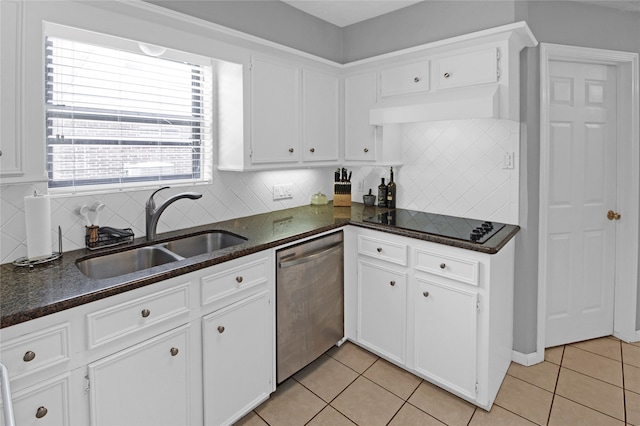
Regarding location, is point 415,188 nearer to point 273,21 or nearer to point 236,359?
point 273,21

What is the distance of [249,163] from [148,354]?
1.34 meters

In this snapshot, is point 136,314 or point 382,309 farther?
point 382,309

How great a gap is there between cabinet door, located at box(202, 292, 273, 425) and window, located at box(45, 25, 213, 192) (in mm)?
1014

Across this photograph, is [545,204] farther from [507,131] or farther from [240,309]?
[240,309]

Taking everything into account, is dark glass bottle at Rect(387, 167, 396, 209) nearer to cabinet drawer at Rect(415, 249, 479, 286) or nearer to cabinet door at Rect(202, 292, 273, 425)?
cabinet drawer at Rect(415, 249, 479, 286)

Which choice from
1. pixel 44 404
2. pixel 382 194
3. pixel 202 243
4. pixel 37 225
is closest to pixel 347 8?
pixel 382 194

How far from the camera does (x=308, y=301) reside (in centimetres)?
234

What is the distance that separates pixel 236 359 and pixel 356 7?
2642 millimetres

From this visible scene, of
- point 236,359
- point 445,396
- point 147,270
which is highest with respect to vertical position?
point 147,270

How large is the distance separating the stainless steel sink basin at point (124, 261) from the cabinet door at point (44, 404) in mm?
620

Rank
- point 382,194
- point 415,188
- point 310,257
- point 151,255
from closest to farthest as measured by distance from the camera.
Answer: point 151,255, point 310,257, point 415,188, point 382,194

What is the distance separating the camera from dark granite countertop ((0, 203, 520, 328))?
126cm

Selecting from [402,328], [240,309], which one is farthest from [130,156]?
[402,328]

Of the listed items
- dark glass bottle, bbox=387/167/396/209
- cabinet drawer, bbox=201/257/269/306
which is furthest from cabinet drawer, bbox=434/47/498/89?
cabinet drawer, bbox=201/257/269/306
